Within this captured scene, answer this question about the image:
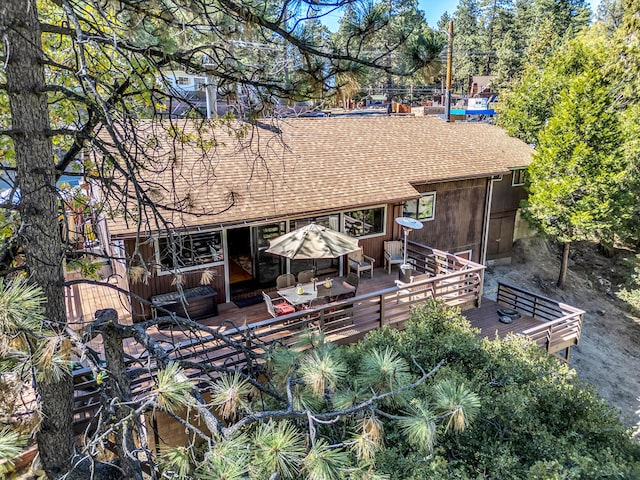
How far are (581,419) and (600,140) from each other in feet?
48.9

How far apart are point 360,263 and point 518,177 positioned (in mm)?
10857

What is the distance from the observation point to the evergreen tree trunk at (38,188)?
2764 millimetres

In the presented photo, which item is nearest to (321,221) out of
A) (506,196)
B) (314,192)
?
(314,192)

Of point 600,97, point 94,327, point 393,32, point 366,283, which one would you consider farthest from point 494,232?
point 94,327

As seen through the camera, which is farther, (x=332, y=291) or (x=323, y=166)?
(x=323, y=166)

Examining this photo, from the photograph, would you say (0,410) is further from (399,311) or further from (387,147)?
(387,147)

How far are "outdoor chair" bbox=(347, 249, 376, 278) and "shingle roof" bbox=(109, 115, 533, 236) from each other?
1683 millimetres

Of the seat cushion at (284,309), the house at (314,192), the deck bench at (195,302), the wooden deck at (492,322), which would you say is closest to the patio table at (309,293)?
the seat cushion at (284,309)

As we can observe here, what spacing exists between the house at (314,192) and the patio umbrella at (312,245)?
32.4 inches

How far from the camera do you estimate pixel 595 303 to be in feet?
59.0

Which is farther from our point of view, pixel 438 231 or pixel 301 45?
pixel 438 231

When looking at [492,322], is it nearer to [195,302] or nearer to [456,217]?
[456,217]

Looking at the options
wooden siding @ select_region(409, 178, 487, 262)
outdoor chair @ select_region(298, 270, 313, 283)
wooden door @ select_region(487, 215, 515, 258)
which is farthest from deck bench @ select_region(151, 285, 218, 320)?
wooden door @ select_region(487, 215, 515, 258)

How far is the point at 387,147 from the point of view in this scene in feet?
47.3
